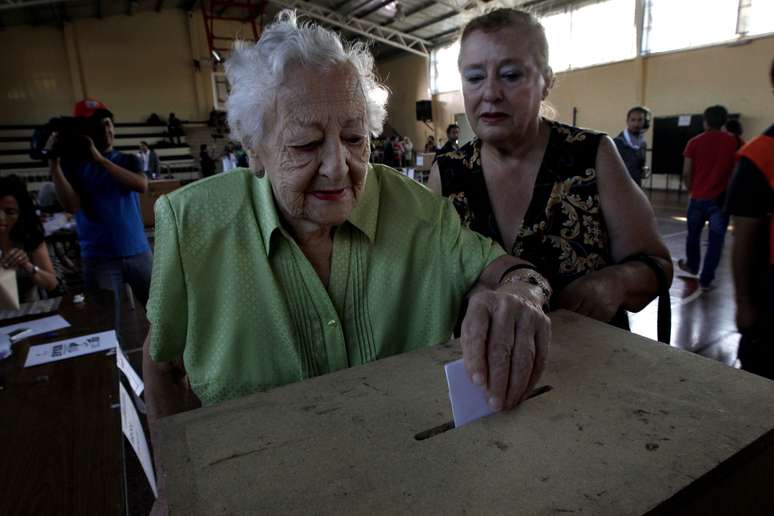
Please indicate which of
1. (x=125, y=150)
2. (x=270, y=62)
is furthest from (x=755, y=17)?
(x=125, y=150)

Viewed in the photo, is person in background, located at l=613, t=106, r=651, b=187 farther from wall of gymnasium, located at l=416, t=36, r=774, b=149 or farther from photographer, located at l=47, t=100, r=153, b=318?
wall of gymnasium, located at l=416, t=36, r=774, b=149

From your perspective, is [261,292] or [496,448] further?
[261,292]

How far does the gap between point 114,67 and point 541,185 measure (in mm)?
18417

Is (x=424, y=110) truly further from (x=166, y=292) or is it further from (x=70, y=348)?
(x=166, y=292)

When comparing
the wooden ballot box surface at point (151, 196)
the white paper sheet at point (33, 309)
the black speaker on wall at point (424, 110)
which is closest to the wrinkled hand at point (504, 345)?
the white paper sheet at point (33, 309)

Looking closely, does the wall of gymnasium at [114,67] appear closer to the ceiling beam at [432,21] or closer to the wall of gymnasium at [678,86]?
the ceiling beam at [432,21]

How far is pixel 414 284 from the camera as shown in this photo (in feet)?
3.61

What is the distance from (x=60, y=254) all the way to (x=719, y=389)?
21.3 feet

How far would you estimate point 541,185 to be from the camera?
1351 mm

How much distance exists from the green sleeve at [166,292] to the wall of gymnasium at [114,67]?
15.9 m

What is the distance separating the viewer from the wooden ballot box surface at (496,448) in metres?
0.51

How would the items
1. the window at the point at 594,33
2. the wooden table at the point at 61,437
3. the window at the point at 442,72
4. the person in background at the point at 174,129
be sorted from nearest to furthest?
the wooden table at the point at 61,437 < the window at the point at 594,33 < the window at the point at 442,72 < the person in background at the point at 174,129

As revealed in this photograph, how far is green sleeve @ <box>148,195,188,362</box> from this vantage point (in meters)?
0.94

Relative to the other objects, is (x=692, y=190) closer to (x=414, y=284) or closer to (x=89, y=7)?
(x=414, y=284)
